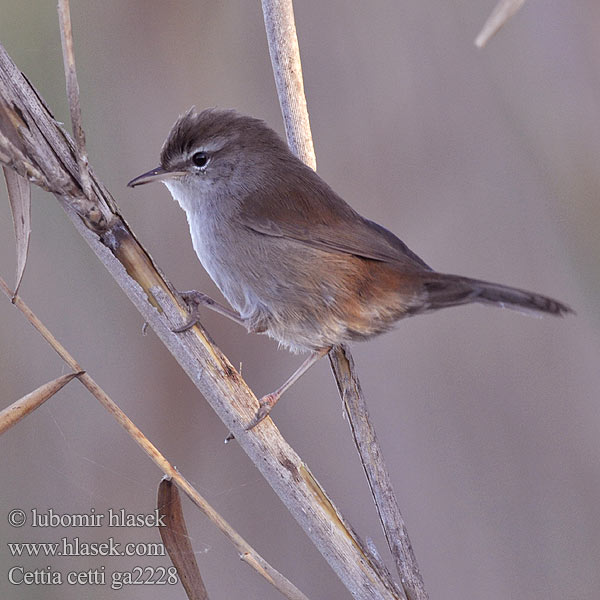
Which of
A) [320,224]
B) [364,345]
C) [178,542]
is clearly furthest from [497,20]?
[364,345]

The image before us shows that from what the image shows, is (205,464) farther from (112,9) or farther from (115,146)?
(112,9)

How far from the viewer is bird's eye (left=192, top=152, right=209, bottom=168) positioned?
99.0 inches

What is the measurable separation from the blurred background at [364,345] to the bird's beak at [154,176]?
660mm

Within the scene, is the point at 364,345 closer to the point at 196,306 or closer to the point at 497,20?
the point at 196,306

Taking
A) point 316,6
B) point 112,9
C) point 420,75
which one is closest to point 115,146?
point 112,9

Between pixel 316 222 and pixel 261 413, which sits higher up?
pixel 316 222

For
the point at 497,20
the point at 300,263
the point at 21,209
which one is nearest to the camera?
the point at 497,20

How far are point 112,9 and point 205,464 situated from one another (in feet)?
6.28

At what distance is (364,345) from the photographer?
11.2 ft

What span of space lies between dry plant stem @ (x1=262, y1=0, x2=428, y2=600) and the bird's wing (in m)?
0.17

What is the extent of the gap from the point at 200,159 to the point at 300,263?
555 mm

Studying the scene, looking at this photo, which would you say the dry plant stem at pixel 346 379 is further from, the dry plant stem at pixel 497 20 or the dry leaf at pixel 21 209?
the dry plant stem at pixel 497 20

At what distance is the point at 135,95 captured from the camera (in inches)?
123

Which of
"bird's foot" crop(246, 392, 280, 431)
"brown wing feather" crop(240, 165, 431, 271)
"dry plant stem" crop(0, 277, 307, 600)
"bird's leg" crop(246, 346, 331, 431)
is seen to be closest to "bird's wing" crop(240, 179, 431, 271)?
"brown wing feather" crop(240, 165, 431, 271)
